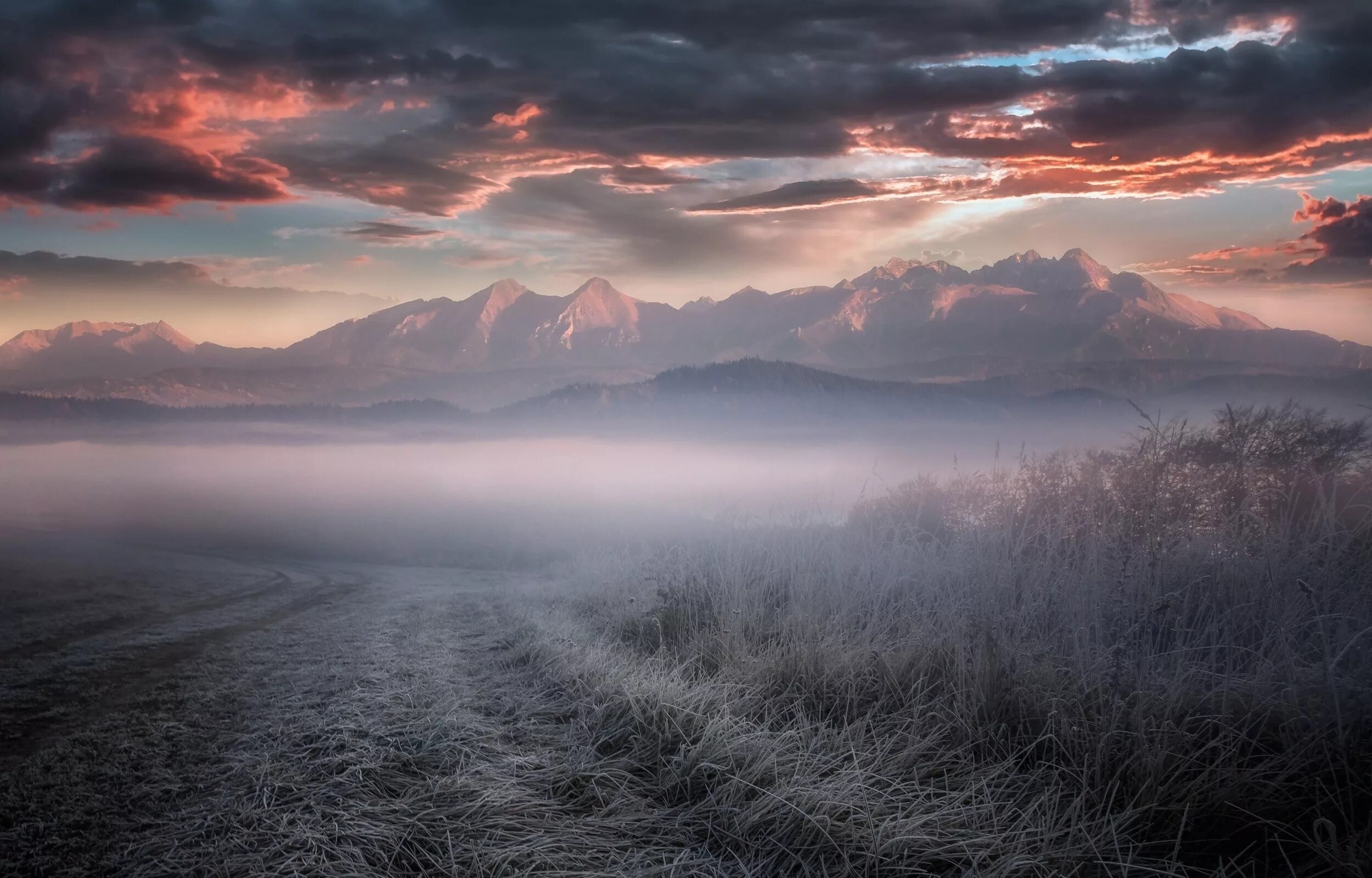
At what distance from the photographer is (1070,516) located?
8727mm

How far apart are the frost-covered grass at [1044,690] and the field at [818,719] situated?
3cm

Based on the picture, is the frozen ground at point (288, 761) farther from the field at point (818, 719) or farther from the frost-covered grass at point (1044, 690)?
the frost-covered grass at point (1044, 690)

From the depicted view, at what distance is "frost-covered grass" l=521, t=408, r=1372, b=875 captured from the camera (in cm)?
305

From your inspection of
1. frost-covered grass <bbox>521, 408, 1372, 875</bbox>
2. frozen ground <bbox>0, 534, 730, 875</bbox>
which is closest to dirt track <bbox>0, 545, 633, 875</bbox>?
frozen ground <bbox>0, 534, 730, 875</bbox>

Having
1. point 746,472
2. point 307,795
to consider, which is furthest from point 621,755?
point 746,472

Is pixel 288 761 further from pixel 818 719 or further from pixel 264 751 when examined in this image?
pixel 818 719

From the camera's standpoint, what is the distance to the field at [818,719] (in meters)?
3.00

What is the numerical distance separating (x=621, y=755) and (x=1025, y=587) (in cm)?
405

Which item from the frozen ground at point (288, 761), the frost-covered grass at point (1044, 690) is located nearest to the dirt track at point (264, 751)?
the frozen ground at point (288, 761)

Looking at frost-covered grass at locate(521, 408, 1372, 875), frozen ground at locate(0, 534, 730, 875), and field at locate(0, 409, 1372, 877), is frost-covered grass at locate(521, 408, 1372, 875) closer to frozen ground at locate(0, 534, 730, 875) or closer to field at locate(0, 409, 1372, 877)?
field at locate(0, 409, 1372, 877)

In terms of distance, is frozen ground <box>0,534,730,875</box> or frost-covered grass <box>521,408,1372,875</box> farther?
frost-covered grass <box>521,408,1372,875</box>

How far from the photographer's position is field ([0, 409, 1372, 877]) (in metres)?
3.00

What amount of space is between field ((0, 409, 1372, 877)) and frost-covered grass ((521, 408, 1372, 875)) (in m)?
0.03

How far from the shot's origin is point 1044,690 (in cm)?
425
